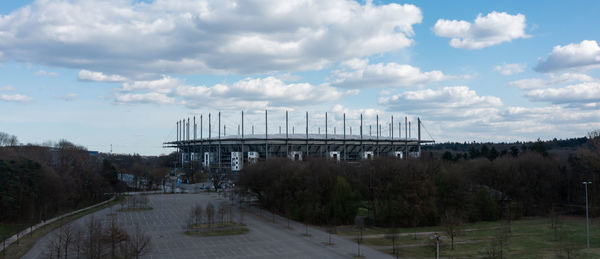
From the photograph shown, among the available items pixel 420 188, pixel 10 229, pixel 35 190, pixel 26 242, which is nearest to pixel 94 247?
pixel 26 242

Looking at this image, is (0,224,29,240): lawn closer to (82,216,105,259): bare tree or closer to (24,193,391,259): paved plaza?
(24,193,391,259): paved plaza

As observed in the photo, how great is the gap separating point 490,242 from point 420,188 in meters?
10.0

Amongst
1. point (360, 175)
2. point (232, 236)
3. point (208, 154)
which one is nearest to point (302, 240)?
point (232, 236)

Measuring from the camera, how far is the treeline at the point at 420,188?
122 feet

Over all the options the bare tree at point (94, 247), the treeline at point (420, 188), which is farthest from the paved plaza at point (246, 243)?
the treeline at point (420, 188)

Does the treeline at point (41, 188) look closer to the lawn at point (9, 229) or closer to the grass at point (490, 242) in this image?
the lawn at point (9, 229)

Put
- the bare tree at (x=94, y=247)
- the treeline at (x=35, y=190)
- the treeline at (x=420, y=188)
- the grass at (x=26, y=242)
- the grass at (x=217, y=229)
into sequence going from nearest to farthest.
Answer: the bare tree at (x=94, y=247), the grass at (x=26, y=242), the grass at (x=217, y=229), the treeline at (x=35, y=190), the treeline at (x=420, y=188)

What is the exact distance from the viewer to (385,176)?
38.7m

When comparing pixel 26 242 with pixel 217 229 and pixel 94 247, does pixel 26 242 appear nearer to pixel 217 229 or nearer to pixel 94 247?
pixel 94 247

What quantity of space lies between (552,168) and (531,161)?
2.83 metres

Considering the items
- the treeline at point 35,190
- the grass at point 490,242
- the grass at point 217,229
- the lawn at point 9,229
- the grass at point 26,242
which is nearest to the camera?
the grass at point 26,242

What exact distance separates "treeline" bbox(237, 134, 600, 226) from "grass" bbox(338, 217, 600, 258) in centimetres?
234

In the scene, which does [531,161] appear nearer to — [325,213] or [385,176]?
[385,176]

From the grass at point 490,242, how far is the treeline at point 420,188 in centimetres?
234
